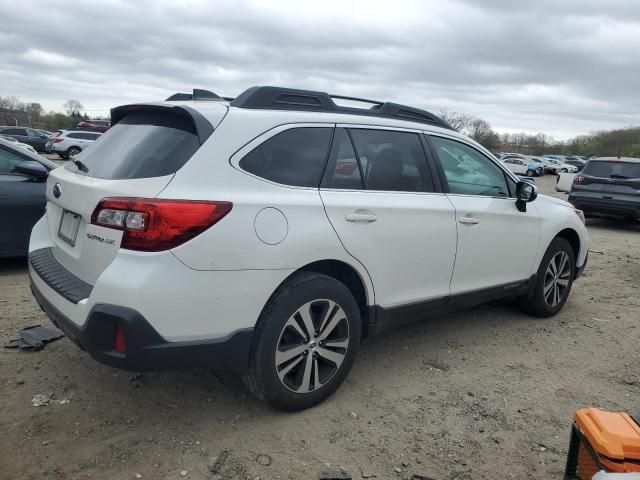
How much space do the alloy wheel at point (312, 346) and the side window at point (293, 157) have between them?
71 centimetres

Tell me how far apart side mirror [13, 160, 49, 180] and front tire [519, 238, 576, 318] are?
4998 millimetres

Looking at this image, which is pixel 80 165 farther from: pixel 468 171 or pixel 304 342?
pixel 468 171

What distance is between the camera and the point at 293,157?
3.03m

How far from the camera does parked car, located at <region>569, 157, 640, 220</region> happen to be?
11.3m

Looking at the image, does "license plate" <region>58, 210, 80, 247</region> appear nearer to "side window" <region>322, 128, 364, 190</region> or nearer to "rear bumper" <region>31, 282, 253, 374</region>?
"rear bumper" <region>31, 282, 253, 374</region>

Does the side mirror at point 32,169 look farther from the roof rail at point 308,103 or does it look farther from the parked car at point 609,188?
the parked car at point 609,188

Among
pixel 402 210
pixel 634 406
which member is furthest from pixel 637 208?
pixel 402 210

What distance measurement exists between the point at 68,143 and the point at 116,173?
96.9ft

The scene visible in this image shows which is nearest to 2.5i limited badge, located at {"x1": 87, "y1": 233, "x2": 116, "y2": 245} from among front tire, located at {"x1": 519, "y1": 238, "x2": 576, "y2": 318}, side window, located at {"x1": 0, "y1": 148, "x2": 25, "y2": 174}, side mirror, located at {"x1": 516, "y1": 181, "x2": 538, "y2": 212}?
side mirror, located at {"x1": 516, "y1": 181, "x2": 538, "y2": 212}

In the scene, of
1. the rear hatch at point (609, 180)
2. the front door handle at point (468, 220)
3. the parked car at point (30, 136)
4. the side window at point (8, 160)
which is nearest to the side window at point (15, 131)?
the parked car at point (30, 136)

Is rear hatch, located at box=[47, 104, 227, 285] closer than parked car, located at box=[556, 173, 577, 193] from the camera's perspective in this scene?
Yes

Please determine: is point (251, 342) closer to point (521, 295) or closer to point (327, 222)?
point (327, 222)

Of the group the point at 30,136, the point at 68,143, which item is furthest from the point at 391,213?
the point at 30,136

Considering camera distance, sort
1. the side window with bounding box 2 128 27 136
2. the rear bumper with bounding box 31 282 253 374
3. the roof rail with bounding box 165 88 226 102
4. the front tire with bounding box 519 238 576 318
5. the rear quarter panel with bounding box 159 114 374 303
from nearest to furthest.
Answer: the rear bumper with bounding box 31 282 253 374 → the rear quarter panel with bounding box 159 114 374 303 → the roof rail with bounding box 165 88 226 102 → the front tire with bounding box 519 238 576 318 → the side window with bounding box 2 128 27 136
